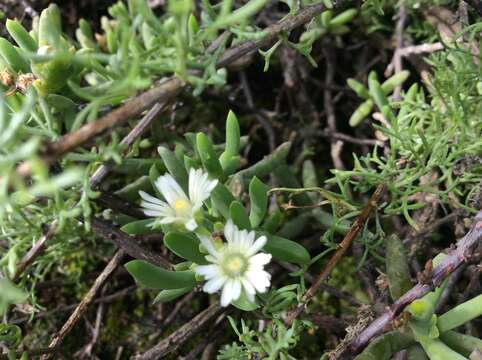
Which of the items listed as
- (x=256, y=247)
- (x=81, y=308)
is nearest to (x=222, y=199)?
(x=256, y=247)

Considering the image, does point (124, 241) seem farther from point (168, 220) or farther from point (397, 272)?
point (397, 272)

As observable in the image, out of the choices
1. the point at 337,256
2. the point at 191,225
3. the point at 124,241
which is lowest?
the point at 337,256

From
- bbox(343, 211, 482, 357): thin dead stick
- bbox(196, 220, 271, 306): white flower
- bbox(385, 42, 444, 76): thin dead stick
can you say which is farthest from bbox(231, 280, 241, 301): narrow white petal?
bbox(385, 42, 444, 76): thin dead stick

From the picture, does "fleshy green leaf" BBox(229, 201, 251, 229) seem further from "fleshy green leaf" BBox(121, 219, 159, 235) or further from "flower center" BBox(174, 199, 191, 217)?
"fleshy green leaf" BBox(121, 219, 159, 235)

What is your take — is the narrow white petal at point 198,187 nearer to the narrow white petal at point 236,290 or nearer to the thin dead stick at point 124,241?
the narrow white petal at point 236,290

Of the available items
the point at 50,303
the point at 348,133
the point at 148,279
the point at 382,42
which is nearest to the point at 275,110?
the point at 348,133

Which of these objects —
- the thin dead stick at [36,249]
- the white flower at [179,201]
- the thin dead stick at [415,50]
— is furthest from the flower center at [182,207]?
the thin dead stick at [415,50]

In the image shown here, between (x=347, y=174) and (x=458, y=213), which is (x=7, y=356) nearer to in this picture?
(x=347, y=174)
